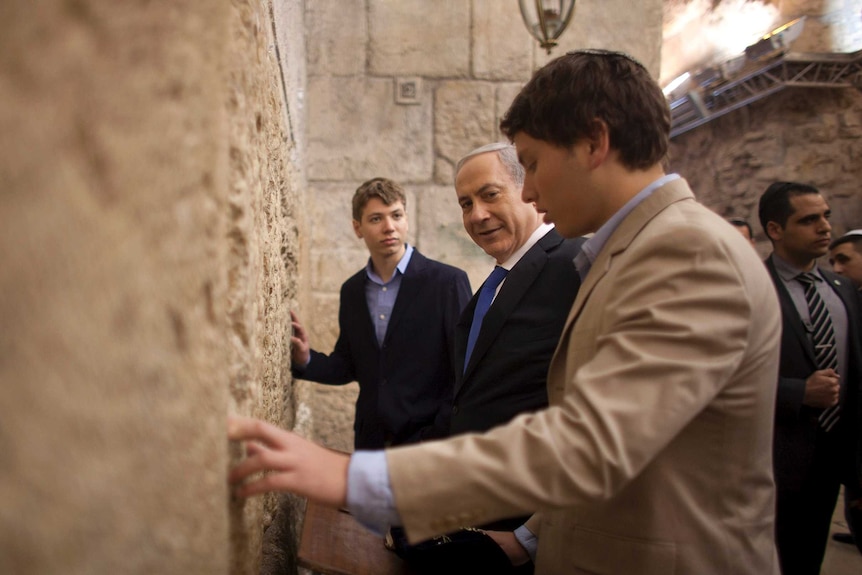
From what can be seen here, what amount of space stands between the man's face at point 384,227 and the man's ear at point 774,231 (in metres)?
1.59

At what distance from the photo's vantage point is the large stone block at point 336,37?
12.8ft

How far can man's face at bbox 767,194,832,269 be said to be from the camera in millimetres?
2564

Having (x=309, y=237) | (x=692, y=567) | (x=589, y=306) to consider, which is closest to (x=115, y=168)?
(x=589, y=306)

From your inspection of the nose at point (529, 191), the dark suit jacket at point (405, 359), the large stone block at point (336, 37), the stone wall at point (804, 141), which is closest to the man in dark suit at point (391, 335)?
the dark suit jacket at point (405, 359)

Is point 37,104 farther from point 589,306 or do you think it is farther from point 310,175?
point 310,175

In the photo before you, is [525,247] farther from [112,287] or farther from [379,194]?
[112,287]

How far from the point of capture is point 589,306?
3.34ft

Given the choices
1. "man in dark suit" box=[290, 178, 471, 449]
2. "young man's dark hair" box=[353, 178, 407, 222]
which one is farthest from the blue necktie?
"young man's dark hair" box=[353, 178, 407, 222]

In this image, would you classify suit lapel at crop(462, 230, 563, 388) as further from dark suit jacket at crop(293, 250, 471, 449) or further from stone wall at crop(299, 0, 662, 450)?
stone wall at crop(299, 0, 662, 450)

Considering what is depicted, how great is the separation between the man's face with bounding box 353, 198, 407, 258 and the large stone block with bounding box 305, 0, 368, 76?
1609 mm

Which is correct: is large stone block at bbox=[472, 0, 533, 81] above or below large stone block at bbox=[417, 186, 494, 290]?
above

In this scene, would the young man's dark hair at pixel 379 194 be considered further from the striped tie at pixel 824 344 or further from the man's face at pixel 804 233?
the striped tie at pixel 824 344

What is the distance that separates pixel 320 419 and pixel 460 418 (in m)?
2.50

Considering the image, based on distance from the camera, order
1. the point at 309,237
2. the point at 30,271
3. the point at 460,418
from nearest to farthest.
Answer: the point at 30,271
the point at 460,418
the point at 309,237
